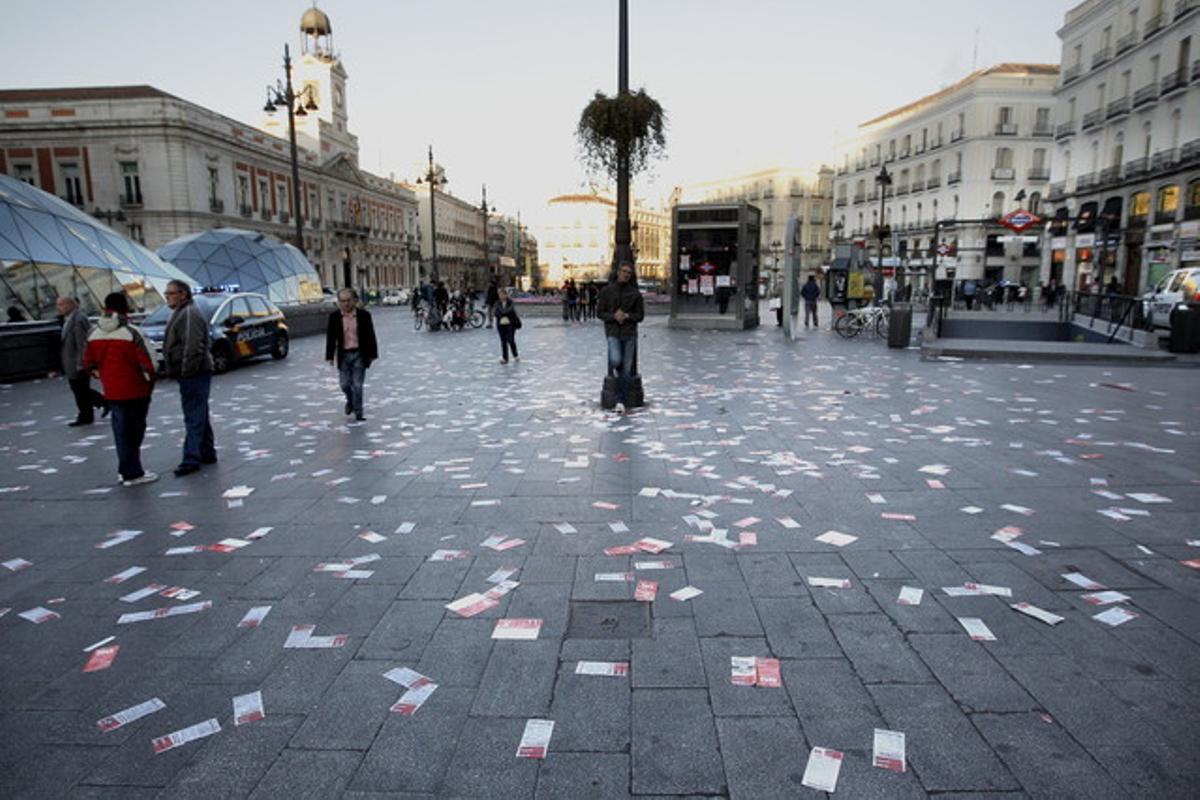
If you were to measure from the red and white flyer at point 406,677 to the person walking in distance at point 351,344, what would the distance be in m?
6.64

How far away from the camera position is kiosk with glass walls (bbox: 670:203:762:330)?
2255 cm

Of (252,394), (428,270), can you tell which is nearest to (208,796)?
(252,394)

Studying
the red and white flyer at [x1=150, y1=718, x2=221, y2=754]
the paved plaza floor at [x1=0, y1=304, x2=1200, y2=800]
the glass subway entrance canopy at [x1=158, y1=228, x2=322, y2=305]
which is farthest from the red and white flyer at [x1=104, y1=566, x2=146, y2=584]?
the glass subway entrance canopy at [x1=158, y1=228, x2=322, y2=305]

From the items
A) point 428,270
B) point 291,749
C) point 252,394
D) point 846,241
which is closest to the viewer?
point 291,749

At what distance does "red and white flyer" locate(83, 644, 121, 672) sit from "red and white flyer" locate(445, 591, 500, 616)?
1.63 m

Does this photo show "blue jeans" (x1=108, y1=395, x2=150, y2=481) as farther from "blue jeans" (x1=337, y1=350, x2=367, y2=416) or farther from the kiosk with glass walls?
the kiosk with glass walls

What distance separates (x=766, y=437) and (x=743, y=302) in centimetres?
1550

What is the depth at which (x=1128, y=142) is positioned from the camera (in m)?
36.9

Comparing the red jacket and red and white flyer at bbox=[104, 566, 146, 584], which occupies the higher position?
the red jacket

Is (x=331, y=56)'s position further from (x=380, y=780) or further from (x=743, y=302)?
(x=380, y=780)

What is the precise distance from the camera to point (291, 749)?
9.31ft

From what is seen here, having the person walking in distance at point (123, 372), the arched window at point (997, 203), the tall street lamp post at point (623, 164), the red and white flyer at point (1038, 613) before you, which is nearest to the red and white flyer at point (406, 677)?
the red and white flyer at point (1038, 613)

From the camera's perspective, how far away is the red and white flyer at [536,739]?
9.14 feet

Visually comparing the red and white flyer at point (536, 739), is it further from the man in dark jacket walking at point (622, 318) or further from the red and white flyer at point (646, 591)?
the man in dark jacket walking at point (622, 318)
